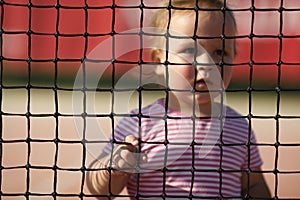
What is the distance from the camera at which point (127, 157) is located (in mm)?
1664

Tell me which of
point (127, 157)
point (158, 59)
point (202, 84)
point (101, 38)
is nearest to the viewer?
point (127, 157)

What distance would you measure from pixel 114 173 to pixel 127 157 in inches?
2.9

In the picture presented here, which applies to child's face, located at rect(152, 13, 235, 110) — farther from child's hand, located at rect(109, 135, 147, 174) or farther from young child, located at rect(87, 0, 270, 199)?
child's hand, located at rect(109, 135, 147, 174)

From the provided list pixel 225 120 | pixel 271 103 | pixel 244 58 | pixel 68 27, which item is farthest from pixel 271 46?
pixel 225 120

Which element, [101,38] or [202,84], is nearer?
[202,84]

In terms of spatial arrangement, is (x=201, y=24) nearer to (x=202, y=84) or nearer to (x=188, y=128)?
(x=202, y=84)

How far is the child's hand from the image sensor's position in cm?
167

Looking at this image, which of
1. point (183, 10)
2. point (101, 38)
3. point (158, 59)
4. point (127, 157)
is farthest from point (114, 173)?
point (101, 38)

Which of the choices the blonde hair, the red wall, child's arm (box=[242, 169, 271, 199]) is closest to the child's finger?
the blonde hair

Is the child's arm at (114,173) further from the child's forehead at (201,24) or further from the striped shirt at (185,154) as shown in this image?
the child's forehead at (201,24)

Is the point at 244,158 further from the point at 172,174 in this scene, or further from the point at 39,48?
the point at 39,48

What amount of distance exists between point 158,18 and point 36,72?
4.54 meters

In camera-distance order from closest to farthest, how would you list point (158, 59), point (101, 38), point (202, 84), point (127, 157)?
1. point (127, 157)
2. point (202, 84)
3. point (158, 59)
4. point (101, 38)

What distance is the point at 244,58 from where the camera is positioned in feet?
19.2
